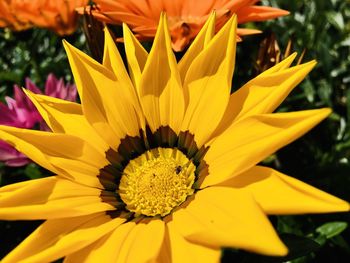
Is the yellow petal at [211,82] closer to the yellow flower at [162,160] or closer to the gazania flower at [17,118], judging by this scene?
the yellow flower at [162,160]

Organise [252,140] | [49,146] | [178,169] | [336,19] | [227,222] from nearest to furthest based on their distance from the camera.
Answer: [227,222], [252,140], [49,146], [178,169], [336,19]

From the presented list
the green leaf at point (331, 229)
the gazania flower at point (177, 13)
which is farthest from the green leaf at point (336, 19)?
the green leaf at point (331, 229)

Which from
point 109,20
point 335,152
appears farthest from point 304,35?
point 109,20

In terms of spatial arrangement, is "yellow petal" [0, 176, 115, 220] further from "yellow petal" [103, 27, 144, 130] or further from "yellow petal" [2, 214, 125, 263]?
"yellow petal" [103, 27, 144, 130]

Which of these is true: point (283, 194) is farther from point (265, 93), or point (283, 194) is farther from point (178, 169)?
point (178, 169)

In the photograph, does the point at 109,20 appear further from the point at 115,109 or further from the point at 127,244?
the point at 127,244

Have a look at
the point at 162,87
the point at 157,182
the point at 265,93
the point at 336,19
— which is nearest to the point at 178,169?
the point at 157,182

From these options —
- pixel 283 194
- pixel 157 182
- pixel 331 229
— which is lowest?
pixel 331 229
